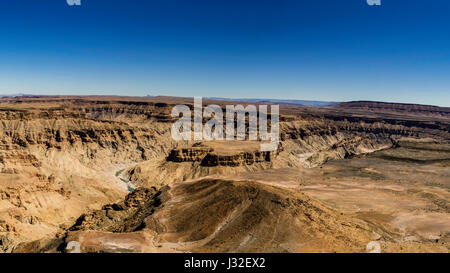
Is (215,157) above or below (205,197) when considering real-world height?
above

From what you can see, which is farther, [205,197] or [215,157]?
[215,157]

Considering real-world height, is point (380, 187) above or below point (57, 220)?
above

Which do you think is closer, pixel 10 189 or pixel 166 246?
pixel 166 246

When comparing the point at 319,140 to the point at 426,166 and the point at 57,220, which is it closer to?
the point at 426,166

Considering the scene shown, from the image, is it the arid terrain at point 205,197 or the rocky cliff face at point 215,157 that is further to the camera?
the rocky cliff face at point 215,157

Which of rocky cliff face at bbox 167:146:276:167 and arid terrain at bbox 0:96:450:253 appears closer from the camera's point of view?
arid terrain at bbox 0:96:450:253
